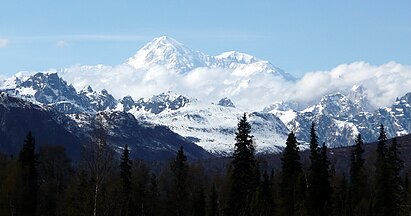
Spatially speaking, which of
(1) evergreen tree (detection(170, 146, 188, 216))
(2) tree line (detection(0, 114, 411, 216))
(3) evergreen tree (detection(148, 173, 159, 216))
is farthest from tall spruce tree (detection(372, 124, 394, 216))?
(3) evergreen tree (detection(148, 173, 159, 216))

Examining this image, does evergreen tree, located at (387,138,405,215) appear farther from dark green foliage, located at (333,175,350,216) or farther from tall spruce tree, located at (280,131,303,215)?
tall spruce tree, located at (280,131,303,215)

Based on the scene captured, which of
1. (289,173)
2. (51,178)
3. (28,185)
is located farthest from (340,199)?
(51,178)

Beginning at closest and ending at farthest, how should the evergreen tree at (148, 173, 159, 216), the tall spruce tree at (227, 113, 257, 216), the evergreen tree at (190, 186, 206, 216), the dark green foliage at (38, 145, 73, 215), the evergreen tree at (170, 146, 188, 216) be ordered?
the tall spruce tree at (227, 113, 257, 216)
the evergreen tree at (190, 186, 206, 216)
the evergreen tree at (170, 146, 188, 216)
the dark green foliage at (38, 145, 73, 215)
the evergreen tree at (148, 173, 159, 216)

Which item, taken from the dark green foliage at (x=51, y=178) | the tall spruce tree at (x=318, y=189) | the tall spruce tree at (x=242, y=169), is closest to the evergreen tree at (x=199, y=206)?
the tall spruce tree at (x=242, y=169)

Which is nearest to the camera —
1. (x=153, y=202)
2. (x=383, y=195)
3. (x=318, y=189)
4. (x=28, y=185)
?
(x=318, y=189)

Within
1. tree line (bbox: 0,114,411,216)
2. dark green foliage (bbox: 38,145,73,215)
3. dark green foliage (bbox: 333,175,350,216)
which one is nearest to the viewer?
tree line (bbox: 0,114,411,216)

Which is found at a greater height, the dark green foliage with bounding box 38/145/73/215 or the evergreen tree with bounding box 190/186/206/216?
the dark green foliage with bounding box 38/145/73/215

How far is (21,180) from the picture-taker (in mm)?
96125

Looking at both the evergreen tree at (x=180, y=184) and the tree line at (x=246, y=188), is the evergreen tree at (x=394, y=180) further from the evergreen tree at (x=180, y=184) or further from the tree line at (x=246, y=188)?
the evergreen tree at (x=180, y=184)

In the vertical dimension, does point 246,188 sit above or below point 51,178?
below

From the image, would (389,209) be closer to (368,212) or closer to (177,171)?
(368,212)

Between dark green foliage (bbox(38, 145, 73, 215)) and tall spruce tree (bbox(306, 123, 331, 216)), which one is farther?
dark green foliage (bbox(38, 145, 73, 215))

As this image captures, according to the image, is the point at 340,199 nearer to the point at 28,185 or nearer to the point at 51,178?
the point at 28,185

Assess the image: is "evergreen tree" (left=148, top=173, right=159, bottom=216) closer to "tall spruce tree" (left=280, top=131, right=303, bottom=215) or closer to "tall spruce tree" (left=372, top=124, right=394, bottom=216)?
"tall spruce tree" (left=280, top=131, right=303, bottom=215)
